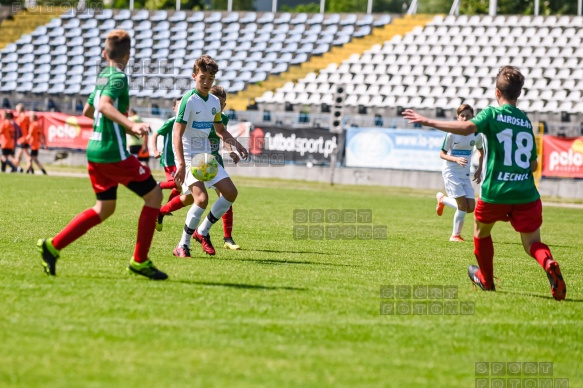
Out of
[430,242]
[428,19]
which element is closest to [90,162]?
[430,242]

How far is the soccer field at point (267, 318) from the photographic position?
17.6 feet

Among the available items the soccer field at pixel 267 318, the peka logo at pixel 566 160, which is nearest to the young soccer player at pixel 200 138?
the soccer field at pixel 267 318

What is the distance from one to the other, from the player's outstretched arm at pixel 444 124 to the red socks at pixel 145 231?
2.38 meters

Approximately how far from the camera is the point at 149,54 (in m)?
42.8

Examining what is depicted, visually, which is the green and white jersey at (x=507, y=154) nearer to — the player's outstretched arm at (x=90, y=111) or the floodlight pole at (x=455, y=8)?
the player's outstretched arm at (x=90, y=111)

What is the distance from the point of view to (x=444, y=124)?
818 centimetres

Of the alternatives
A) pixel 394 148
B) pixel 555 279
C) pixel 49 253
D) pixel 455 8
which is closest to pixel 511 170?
pixel 555 279

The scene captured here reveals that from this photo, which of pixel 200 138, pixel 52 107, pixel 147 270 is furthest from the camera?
pixel 52 107

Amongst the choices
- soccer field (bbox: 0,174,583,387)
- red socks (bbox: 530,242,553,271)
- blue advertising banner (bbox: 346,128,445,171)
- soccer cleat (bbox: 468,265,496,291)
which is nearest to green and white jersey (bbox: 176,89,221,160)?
soccer field (bbox: 0,174,583,387)

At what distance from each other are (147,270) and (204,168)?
2505mm

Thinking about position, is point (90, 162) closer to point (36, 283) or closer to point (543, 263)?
point (36, 283)

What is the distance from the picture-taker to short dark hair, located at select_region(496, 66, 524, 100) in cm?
862

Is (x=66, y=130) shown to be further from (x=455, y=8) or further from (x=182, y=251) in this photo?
(x=182, y=251)

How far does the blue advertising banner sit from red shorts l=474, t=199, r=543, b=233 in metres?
20.6
